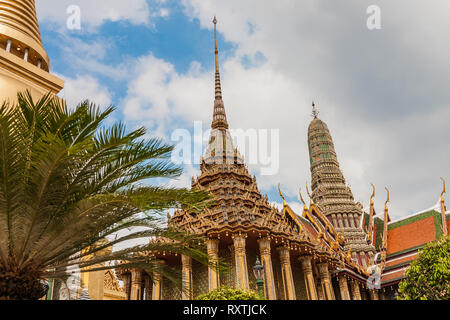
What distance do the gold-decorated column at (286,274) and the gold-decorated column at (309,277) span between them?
4.61 ft

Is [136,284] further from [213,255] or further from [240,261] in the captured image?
[240,261]

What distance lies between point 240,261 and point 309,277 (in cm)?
536

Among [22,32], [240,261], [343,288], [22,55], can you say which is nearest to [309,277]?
[240,261]

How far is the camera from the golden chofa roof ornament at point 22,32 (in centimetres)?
1762

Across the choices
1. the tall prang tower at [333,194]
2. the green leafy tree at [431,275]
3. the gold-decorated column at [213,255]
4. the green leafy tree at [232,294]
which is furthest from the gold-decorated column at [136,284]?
the tall prang tower at [333,194]

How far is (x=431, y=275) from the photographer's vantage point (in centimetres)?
1633

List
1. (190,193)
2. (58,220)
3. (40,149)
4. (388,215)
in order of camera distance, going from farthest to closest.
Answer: (388,215) < (190,193) < (58,220) < (40,149)

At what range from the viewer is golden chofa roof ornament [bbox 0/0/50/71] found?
17.6 m

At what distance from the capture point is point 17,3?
748 inches

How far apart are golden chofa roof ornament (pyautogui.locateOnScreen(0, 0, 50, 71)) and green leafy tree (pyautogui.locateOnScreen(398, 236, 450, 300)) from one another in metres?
18.3

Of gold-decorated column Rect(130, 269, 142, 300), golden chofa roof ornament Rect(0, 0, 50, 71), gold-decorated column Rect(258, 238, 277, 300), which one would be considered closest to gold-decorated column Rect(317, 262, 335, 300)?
gold-decorated column Rect(258, 238, 277, 300)

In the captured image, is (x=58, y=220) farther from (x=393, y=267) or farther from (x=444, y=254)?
(x=393, y=267)

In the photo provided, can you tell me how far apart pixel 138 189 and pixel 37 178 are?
5.37ft
